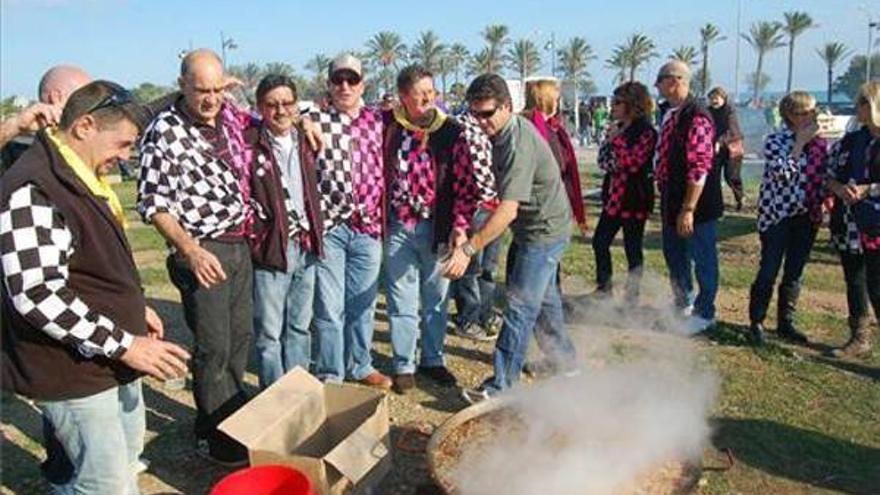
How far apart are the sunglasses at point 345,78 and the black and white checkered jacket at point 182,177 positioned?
918 mm

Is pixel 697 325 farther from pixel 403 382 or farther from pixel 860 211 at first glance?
pixel 403 382

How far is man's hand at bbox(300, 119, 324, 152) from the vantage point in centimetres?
399

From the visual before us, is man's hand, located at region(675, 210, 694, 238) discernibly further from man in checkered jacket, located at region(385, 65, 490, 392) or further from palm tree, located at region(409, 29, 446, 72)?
palm tree, located at region(409, 29, 446, 72)

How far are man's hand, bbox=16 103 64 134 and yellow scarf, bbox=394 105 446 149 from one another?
179 centimetres

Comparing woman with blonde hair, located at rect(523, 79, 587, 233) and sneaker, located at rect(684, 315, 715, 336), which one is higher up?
woman with blonde hair, located at rect(523, 79, 587, 233)

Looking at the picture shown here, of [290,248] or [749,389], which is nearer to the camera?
[290,248]

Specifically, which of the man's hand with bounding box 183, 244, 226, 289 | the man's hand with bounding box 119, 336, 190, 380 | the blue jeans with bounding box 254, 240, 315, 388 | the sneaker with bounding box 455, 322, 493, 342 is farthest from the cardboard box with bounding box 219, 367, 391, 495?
the sneaker with bounding box 455, 322, 493, 342

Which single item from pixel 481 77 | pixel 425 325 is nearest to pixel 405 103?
pixel 481 77

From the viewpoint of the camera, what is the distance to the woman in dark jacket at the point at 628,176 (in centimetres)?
586

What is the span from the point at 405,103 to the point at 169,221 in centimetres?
156

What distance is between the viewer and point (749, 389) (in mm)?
4730

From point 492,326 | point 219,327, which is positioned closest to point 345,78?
point 219,327

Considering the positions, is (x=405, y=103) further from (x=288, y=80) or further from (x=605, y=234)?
(x=605, y=234)

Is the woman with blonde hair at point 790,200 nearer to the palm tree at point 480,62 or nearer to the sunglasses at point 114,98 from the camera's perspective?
the sunglasses at point 114,98
